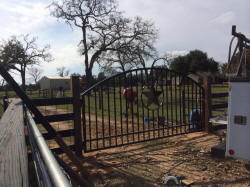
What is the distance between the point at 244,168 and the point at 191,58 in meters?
46.2

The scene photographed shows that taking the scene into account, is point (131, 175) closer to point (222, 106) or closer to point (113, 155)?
point (113, 155)

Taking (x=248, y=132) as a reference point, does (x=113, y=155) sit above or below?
below

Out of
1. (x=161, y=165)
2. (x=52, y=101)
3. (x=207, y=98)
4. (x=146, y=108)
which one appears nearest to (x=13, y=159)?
(x=161, y=165)

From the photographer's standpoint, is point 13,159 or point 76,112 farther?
point 76,112

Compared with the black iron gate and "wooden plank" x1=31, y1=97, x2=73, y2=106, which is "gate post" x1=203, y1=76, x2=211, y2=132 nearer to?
the black iron gate

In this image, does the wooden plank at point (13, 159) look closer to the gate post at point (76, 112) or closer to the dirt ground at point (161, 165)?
the dirt ground at point (161, 165)

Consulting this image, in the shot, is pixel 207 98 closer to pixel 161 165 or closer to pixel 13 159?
pixel 161 165

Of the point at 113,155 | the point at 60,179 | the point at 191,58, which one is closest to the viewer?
the point at 60,179

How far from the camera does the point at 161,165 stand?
400 cm

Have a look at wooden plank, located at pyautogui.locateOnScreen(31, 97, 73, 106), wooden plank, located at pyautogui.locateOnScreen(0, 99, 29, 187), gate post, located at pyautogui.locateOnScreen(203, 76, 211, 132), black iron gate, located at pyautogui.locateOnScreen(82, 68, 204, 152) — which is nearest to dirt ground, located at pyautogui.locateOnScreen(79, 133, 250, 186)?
black iron gate, located at pyautogui.locateOnScreen(82, 68, 204, 152)

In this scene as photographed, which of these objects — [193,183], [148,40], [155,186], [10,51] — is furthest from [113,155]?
[10,51]

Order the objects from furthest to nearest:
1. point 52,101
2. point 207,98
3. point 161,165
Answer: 1. point 207,98
2. point 52,101
3. point 161,165

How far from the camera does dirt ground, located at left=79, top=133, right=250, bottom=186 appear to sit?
3.39 metres

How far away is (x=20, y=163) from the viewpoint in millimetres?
1016
